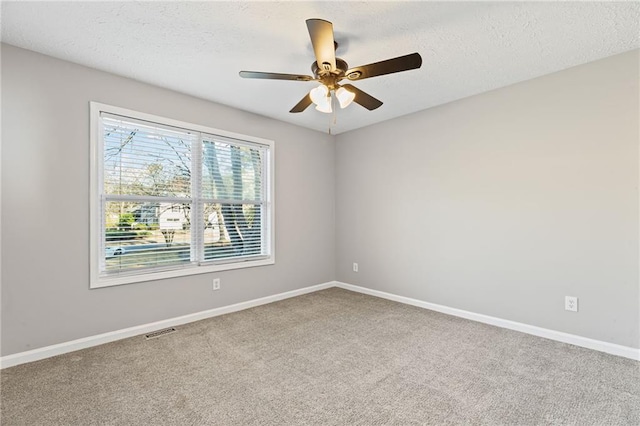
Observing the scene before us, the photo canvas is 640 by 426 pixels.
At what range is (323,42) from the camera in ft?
6.05

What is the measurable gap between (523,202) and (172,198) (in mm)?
3587

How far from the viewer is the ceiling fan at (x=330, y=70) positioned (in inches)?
70.4

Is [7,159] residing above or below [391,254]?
above

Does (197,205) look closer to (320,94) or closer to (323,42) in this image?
(320,94)

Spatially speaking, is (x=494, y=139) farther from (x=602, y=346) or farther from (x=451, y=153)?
(x=602, y=346)

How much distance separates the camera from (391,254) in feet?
13.6

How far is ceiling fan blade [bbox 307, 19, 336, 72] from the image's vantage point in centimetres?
169

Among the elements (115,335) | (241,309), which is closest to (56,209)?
(115,335)

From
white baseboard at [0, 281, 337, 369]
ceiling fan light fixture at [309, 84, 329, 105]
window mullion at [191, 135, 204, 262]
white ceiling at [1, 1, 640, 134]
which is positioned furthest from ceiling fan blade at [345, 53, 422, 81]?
white baseboard at [0, 281, 337, 369]

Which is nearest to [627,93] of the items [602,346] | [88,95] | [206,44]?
[602,346]

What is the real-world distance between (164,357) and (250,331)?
2.62ft

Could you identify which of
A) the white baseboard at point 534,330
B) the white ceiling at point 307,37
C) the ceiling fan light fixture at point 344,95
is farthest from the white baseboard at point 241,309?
the ceiling fan light fixture at point 344,95

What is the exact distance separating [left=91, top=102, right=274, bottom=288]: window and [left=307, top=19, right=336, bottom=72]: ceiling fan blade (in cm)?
192

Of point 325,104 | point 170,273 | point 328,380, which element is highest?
point 325,104
